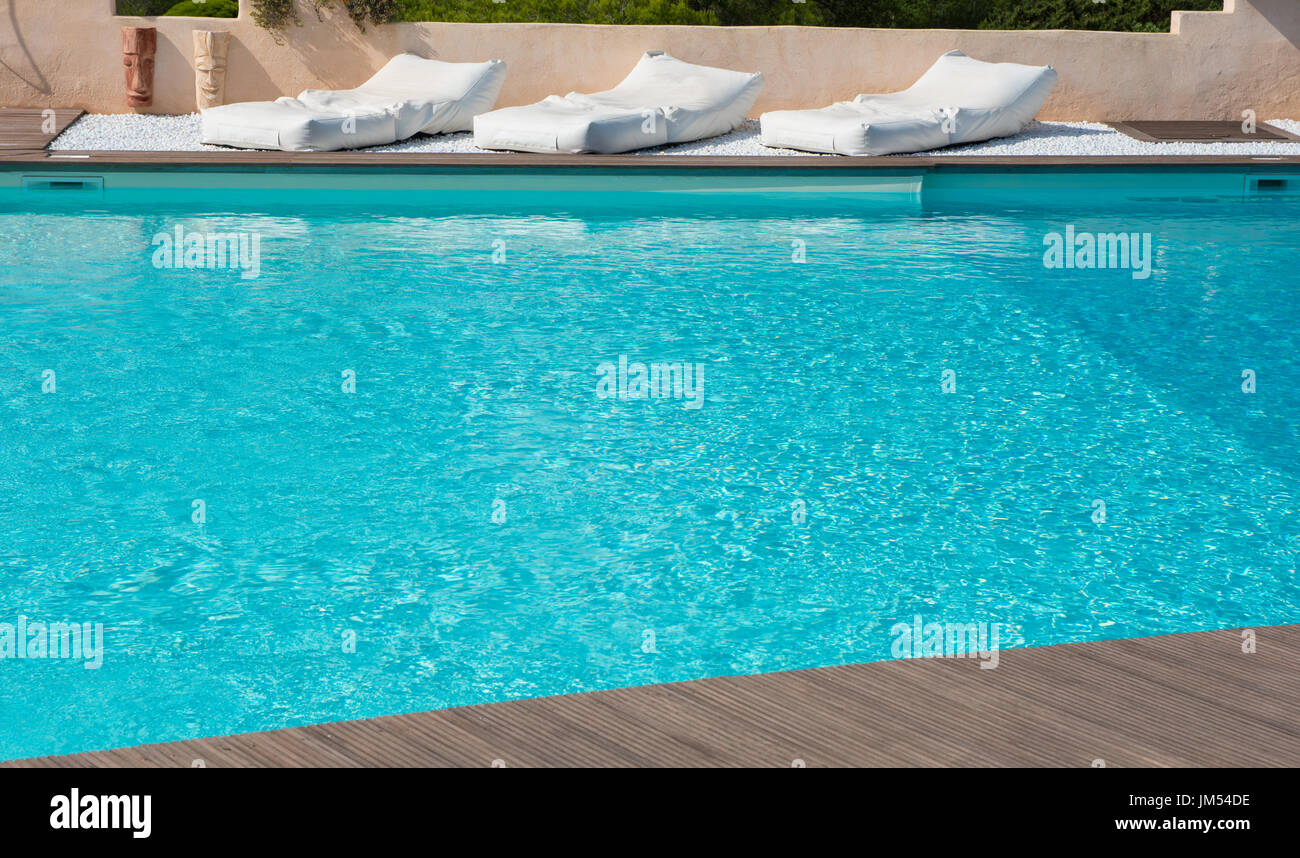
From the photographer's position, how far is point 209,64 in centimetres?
1109

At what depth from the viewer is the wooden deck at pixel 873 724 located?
212cm

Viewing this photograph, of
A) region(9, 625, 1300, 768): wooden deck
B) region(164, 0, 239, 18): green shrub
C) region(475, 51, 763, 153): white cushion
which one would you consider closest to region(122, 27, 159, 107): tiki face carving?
region(164, 0, 239, 18): green shrub

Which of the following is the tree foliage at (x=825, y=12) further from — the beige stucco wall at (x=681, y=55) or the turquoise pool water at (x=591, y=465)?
the turquoise pool water at (x=591, y=465)

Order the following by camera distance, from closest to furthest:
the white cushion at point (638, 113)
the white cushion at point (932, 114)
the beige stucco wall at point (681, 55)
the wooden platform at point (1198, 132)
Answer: the white cushion at point (638, 113)
the white cushion at point (932, 114)
the wooden platform at point (1198, 132)
the beige stucco wall at point (681, 55)

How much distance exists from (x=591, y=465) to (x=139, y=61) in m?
8.34

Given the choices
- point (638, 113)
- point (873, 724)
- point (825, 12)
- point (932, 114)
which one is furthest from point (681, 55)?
point (873, 724)

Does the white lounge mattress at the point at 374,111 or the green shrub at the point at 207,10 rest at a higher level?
the green shrub at the point at 207,10

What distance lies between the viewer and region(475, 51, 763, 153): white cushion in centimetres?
972

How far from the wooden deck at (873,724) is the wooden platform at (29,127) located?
8506 millimetres

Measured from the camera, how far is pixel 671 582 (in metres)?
3.79

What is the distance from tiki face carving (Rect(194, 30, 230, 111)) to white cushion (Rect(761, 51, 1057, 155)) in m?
4.70

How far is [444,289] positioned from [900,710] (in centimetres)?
505

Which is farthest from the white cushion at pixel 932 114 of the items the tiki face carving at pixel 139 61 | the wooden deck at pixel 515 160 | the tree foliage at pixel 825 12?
the tiki face carving at pixel 139 61
